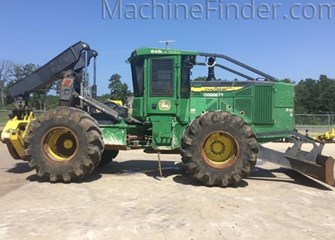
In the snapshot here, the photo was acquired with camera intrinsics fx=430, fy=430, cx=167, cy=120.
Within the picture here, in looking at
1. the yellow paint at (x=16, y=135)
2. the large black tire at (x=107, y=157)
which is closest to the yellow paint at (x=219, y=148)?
the large black tire at (x=107, y=157)

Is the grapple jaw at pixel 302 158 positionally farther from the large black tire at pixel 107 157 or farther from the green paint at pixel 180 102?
the large black tire at pixel 107 157

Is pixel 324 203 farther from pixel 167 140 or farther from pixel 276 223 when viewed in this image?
pixel 167 140

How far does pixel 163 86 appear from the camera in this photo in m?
9.89

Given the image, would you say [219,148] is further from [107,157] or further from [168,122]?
[107,157]

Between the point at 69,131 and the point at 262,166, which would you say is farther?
the point at 262,166

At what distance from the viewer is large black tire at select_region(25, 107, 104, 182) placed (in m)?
9.21

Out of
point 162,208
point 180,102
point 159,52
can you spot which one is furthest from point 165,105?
point 162,208

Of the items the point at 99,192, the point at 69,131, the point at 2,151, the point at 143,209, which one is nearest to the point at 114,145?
the point at 69,131

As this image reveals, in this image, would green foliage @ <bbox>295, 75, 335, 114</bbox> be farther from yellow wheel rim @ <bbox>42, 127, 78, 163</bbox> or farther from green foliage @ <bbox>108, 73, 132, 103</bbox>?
yellow wheel rim @ <bbox>42, 127, 78, 163</bbox>

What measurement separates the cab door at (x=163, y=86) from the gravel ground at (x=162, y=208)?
1638mm

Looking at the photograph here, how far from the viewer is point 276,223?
648 cm

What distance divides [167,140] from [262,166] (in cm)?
382

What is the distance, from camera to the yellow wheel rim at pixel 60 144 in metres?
9.47

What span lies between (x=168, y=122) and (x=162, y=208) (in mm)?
3071
